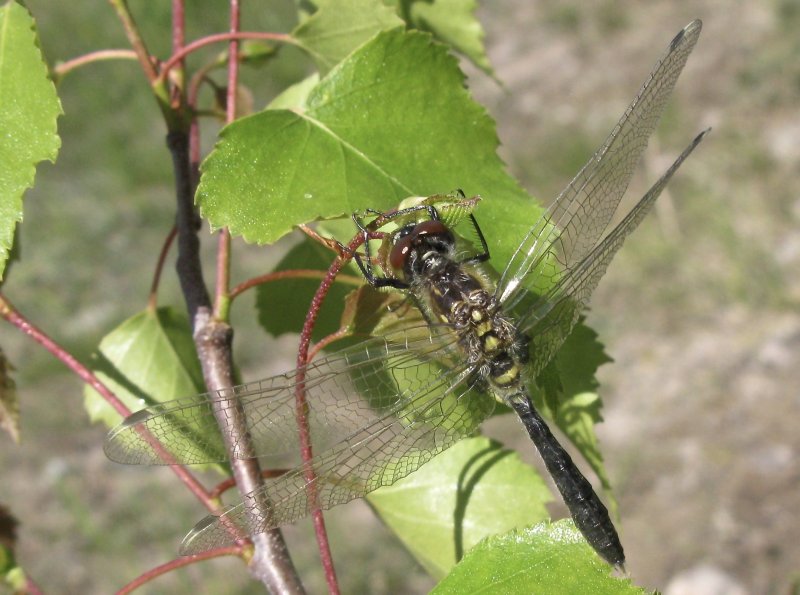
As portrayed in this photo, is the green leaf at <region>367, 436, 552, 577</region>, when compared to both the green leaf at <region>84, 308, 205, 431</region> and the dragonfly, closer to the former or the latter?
the dragonfly

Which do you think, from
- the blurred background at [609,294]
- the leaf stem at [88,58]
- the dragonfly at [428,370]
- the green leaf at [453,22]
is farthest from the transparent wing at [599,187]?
the blurred background at [609,294]

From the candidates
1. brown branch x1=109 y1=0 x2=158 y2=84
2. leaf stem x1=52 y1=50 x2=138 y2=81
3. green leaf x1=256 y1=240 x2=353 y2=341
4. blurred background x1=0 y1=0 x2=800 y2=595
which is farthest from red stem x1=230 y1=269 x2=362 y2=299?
blurred background x1=0 y1=0 x2=800 y2=595

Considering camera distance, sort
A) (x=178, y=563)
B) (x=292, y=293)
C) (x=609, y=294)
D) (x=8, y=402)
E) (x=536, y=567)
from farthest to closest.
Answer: (x=609, y=294), (x=292, y=293), (x=8, y=402), (x=178, y=563), (x=536, y=567)

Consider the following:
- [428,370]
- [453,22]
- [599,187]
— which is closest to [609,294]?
[453,22]

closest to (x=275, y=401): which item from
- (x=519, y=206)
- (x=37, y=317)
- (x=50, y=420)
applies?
(x=519, y=206)

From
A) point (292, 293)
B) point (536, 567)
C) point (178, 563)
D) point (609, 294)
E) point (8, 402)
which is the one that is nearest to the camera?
point (536, 567)

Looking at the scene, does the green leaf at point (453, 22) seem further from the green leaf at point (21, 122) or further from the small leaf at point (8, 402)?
the small leaf at point (8, 402)

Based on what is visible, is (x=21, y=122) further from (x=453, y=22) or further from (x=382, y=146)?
(x=453, y=22)
